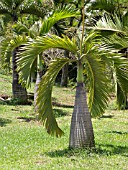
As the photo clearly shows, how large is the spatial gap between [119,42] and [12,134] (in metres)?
3.57

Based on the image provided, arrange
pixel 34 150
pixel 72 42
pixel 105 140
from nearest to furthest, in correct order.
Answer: pixel 72 42 < pixel 34 150 < pixel 105 140

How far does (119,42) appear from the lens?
29.2 ft

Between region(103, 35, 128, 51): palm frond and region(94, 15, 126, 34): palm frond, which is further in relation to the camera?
region(94, 15, 126, 34): palm frond

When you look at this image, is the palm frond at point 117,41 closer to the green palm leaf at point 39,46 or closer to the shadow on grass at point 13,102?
the green palm leaf at point 39,46

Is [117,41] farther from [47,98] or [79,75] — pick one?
[47,98]

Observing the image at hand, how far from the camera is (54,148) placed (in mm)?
7738

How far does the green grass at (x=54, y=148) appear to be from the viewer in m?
6.20

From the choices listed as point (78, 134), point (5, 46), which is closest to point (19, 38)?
point (5, 46)

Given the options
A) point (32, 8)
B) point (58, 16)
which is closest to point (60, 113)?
point (58, 16)

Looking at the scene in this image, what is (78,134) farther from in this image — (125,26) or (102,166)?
(125,26)

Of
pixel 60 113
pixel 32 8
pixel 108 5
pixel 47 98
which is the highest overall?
pixel 32 8

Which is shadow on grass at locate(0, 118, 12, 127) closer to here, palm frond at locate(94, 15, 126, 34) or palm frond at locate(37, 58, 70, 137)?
palm frond at locate(94, 15, 126, 34)

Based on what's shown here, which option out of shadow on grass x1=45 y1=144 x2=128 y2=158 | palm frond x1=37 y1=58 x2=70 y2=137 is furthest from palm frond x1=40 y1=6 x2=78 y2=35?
shadow on grass x1=45 y1=144 x2=128 y2=158

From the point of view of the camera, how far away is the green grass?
20.4 feet
